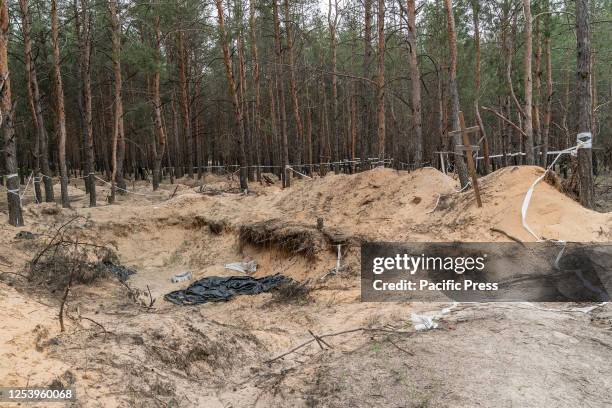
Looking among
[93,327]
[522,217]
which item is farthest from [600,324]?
[93,327]

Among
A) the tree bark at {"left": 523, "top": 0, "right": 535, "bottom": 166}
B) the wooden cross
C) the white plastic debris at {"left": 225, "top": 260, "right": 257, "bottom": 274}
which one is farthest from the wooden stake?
the white plastic debris at {"left": 225, "top": 260, "right": 257, "bottom": 274}

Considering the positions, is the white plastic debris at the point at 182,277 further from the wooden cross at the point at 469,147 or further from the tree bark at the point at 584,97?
the tree bark at the point at 584,97

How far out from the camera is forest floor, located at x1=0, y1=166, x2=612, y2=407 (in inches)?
154

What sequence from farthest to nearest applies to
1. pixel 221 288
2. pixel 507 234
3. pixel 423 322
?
pixel 221 288 → pixel 507 234 → pixel 423 322

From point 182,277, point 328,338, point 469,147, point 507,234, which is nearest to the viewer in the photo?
point 328,338

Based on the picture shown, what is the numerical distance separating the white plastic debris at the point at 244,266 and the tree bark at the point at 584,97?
6118 millimetres

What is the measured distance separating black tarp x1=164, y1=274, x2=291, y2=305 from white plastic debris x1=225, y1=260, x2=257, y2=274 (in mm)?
815

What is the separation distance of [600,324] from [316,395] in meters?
3.05

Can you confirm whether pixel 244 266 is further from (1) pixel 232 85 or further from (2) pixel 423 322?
(1) pixel 232 85

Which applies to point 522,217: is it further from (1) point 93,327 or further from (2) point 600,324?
(1) point 93,327

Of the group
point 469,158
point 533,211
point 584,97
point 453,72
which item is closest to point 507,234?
point 533,211

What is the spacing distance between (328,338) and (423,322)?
41.0 inches

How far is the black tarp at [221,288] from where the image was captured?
841cm

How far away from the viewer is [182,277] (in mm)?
10320
